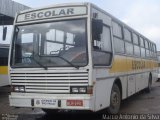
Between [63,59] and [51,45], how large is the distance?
0.52 meters

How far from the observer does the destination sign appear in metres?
8.22

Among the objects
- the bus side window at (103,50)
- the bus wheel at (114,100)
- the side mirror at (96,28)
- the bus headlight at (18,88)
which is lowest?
the bus wheel at (114,100)

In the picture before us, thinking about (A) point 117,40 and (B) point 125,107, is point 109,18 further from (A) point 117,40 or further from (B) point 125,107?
(B) point 125,107

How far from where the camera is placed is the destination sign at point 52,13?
8217mm

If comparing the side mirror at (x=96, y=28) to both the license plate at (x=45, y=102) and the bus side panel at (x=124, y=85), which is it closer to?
the license plate at (x=45, y=102)

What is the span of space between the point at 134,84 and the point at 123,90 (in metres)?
1.97

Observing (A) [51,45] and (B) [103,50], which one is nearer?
(A) [51,45]

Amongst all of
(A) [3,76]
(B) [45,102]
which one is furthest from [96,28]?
(A) [3,76]

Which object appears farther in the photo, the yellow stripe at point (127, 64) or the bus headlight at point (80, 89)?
the yellow stripe at point (127, 64)

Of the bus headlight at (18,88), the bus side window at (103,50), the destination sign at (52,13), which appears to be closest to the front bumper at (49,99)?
the bus headlight at (18,88)

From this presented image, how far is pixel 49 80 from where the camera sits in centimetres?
822

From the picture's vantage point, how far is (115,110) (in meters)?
9.82

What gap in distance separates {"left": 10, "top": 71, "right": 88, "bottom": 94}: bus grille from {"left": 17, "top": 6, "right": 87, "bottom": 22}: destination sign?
1442mm

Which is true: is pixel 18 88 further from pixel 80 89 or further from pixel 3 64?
pixel 3 64
